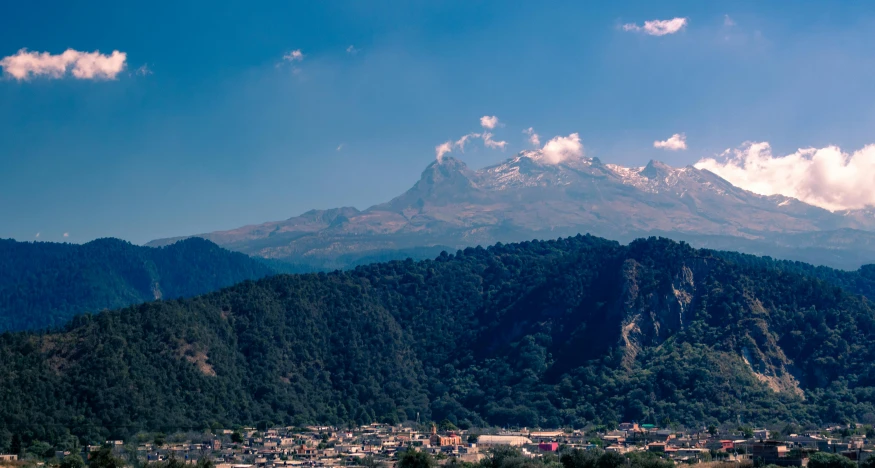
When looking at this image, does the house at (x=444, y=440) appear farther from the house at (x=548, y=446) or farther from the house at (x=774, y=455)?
the house at (x=774, y=455)

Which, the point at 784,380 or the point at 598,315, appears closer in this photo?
the point at 784,380

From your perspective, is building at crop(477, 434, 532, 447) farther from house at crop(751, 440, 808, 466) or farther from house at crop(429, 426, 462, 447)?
house at crop(751, 440, 808, 466)

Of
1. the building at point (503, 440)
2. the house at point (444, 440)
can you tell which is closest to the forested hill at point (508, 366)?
the building at point (503, 440)

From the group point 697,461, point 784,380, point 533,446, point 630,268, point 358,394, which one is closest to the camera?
point 697,461

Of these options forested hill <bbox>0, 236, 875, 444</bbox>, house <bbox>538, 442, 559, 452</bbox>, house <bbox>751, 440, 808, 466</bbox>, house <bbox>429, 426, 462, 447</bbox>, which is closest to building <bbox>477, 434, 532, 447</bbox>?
house <bbox>429, 426, 462, 447</bbox>

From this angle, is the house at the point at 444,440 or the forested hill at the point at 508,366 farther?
the forested hill at the point at 508,366

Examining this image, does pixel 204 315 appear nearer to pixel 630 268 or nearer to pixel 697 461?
pixel 630 268

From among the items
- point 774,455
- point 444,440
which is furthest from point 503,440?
point 774,455

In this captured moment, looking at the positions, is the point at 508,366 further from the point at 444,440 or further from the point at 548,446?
the point at 548,446

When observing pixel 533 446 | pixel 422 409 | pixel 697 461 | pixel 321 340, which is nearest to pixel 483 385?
pixel 422 409
